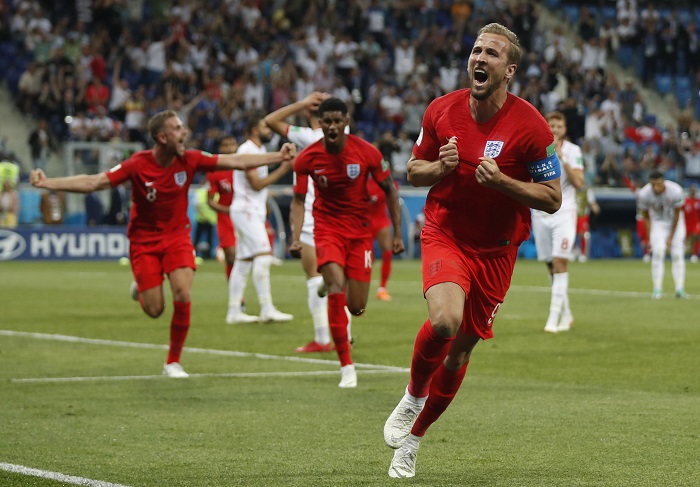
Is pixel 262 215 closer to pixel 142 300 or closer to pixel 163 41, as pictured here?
pixel 142 300

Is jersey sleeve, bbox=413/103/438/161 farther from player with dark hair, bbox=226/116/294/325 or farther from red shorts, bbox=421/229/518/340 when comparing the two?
player with dark hair, bbox=226/116/294/325

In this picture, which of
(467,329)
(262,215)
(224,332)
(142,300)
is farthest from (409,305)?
(467,329)

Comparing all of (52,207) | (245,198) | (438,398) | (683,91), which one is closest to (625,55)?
(683,91)

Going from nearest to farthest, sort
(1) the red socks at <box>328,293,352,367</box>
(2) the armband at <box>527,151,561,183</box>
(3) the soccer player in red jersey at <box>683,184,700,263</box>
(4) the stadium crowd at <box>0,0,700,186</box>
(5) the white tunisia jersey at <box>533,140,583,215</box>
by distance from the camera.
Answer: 1. (2) the armband at <box>527,151,561,183</box>
2. (1) the red socks at <box>328,293,352,367</box>
3. (5) the white tunisia jersey at <box>533,140,583,215</box>
4. (4) the stadium crowd at <box>0,0,700,186</box>
5. (3) the soccer player in red jersey at <box>683,184,700,263</box>

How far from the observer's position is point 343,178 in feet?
38.5

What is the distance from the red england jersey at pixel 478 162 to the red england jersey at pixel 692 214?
2969 cm

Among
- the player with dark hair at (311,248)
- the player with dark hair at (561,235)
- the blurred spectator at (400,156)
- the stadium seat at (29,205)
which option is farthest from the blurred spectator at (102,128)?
the player with dark hair at (311,248)

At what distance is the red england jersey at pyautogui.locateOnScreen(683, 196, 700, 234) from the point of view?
117 feet

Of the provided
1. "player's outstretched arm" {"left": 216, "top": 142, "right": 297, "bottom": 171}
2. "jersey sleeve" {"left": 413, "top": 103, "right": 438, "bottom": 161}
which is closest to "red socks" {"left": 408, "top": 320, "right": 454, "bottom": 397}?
"jersey sleeve" {"left": 413, "top": 103, "right": 438, "bottom": 161}

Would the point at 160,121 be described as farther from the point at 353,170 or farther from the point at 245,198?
the point at 245,198

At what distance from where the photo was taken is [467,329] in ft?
23.4

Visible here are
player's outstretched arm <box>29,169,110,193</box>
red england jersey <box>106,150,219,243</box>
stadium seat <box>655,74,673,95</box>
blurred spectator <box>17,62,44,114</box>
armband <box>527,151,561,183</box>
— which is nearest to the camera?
armband <box>527,151,561,183</box>

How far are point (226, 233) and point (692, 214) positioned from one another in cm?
2062

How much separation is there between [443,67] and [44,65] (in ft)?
39.5
